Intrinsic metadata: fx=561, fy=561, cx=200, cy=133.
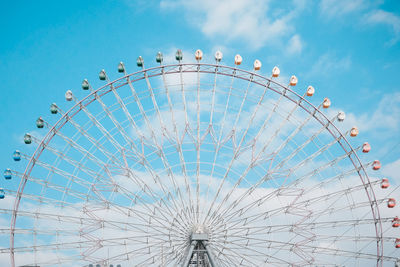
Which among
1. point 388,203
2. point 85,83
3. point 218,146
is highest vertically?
point 85,83

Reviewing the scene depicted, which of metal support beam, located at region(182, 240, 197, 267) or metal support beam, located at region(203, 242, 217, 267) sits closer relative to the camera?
metal support beam, located at region(203, 242, 217, 267)

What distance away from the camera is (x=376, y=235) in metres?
40.0

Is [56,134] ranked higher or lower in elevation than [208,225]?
higher

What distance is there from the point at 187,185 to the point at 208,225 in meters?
3.24

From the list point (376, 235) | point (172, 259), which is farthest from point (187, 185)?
point (376, 235)

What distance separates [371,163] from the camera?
133 feet

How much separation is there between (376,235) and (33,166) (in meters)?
25.0

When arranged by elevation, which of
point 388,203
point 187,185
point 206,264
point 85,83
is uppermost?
point 85,83

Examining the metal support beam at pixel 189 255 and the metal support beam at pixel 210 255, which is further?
the metal support beam at pixel 189 255

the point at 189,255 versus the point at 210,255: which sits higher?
the point at 189,255

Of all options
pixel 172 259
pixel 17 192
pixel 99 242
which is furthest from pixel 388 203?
pixel 17 192

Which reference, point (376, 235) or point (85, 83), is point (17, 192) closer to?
point (85, 83)

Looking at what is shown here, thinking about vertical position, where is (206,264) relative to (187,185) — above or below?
below

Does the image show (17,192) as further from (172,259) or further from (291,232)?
(291,232)
